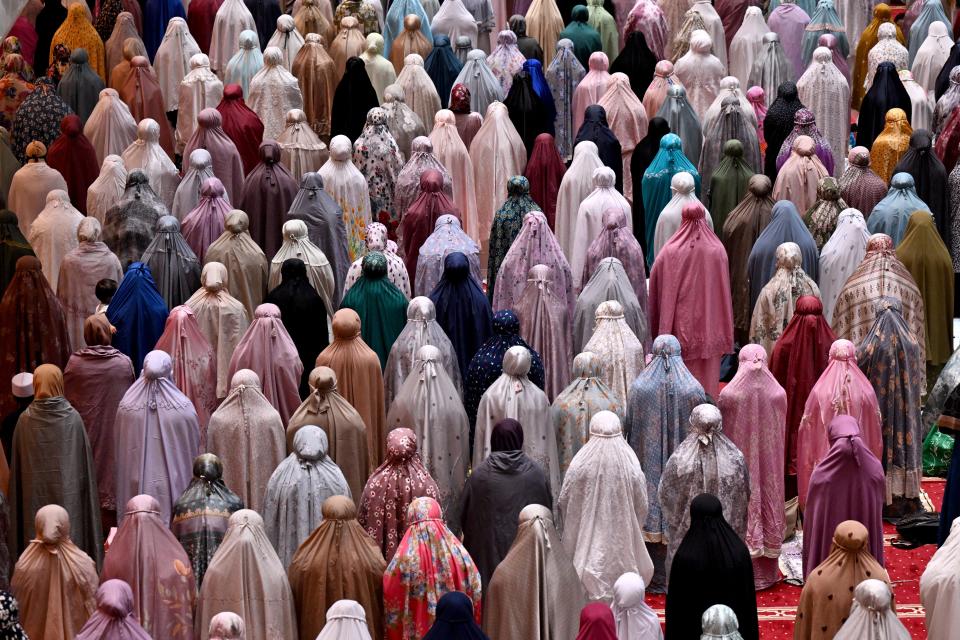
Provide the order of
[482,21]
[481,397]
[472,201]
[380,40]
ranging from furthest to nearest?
[482,21] → [380,40] → [472,201] → [481,397]

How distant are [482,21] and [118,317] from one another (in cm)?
632

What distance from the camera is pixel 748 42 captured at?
61.8ft

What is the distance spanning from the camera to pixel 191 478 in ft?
42.1

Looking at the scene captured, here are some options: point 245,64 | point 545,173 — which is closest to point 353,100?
point 245,64

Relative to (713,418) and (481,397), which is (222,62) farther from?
(713,418)

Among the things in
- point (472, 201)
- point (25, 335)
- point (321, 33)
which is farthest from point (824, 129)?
point (25, 335)

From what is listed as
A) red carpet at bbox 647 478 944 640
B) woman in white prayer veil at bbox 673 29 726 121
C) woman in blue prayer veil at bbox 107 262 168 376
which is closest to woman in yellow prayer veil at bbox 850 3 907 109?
woman in white prayer veil at bbox 673 29 726 121

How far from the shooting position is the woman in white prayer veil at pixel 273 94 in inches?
698

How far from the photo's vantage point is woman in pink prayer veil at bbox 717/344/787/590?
13.3m

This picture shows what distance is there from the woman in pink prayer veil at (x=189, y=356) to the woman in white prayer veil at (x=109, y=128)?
387cm

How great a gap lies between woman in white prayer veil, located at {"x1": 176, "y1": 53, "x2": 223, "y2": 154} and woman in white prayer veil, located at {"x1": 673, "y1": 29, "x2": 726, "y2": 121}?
388cm

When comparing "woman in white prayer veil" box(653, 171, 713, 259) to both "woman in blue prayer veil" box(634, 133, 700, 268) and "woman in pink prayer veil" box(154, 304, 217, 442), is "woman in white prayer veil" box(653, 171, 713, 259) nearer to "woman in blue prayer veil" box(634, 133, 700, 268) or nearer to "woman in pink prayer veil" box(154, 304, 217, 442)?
"woman in blue prayer veil" box(634, 133, 700, 268)

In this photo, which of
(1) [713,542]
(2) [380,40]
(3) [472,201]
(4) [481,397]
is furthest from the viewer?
(2) [380,40]

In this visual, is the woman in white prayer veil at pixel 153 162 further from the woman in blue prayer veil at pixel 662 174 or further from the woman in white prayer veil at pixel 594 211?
the woman in blue prayer veil at pixel 662 174
